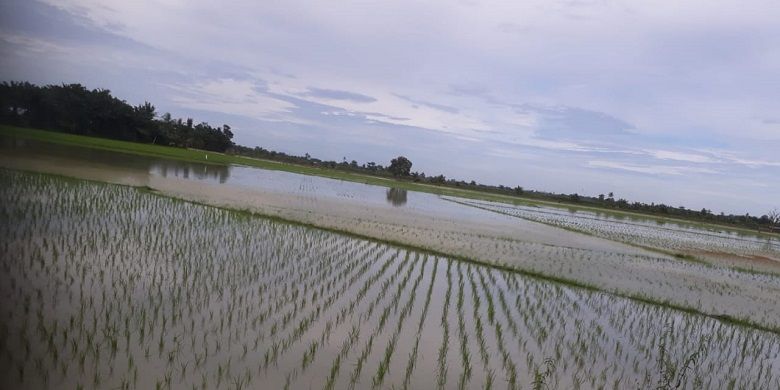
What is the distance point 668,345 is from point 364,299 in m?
3.39

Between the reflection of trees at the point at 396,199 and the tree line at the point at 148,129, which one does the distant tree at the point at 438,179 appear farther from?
the reflection of trees at the point at 396,199

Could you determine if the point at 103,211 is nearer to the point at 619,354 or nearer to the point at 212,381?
the point at 212,381

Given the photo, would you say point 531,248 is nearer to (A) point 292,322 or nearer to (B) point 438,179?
(A) point 292,322

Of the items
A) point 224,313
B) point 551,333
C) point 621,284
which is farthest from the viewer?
point 621,284

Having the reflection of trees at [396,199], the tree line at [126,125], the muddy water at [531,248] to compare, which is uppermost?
the tree line at [126,125]

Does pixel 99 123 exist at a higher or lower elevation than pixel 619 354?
higher

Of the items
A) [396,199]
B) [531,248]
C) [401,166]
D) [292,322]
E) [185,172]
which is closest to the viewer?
[292,322]

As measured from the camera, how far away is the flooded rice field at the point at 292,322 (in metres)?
3.21

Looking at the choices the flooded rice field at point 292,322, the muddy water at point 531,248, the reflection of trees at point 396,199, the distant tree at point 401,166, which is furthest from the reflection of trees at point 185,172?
the distant tree at point 401,166

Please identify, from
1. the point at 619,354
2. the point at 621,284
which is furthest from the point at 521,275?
the point at 619,354

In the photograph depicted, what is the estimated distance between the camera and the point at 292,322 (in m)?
4.38

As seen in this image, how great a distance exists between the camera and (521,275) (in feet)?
29.0

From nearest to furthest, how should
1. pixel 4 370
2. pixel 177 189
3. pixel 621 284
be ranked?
1. pixel 4 370
2. pixel 621 284
3. pixel 177 189

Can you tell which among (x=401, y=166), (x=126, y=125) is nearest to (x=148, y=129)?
(x=126, y=125)
